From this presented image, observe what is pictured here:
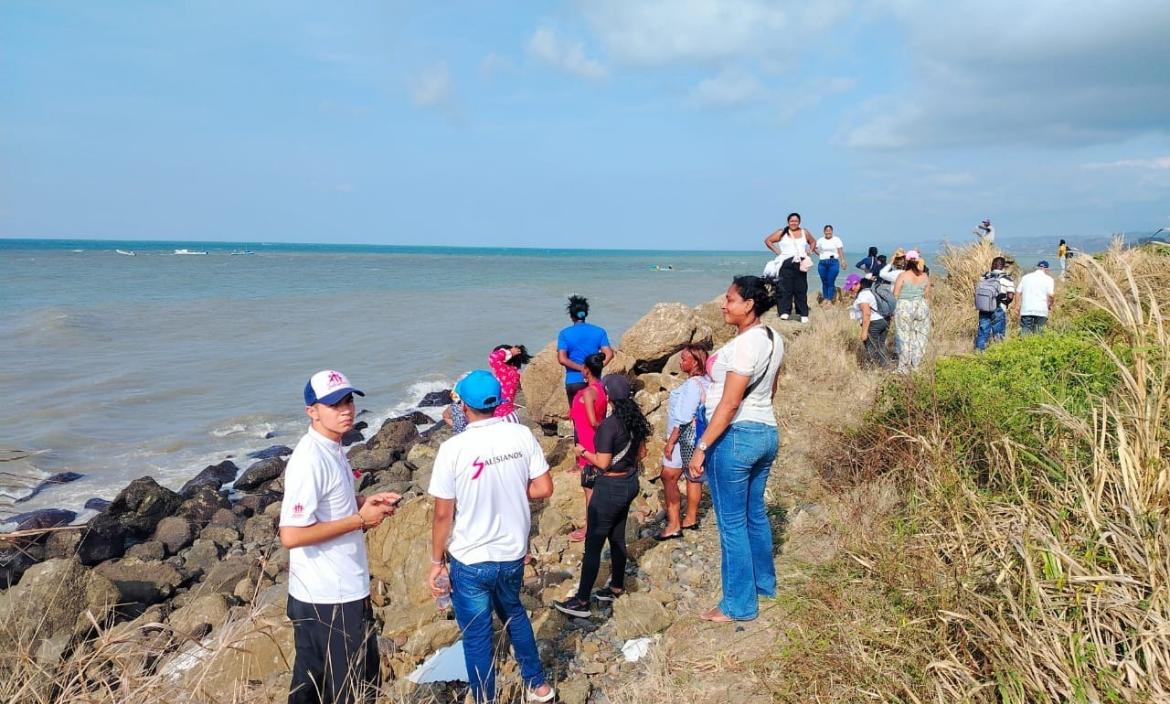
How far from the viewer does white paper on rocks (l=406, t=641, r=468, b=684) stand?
170 inches

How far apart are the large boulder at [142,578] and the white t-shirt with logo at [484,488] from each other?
5159 millimetres

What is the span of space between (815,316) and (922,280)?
3.88 m

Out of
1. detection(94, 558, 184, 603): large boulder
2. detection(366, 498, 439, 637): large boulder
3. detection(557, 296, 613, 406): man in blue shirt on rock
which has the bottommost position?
detection(94, 558, 184, 603): large boulder

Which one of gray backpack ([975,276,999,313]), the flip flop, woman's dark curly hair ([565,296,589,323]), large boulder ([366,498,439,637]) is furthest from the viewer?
gray backpack ([975,276,999,313])

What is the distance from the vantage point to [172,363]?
17719 millimetres

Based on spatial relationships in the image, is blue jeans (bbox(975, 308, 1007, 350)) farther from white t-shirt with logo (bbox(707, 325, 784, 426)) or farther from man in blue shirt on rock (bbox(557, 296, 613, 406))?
white t-shirt with logo (bbox(707, 325, 784, 426))

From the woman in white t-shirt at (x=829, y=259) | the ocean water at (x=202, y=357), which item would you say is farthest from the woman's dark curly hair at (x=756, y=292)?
the woman in white t-shirt at (x=829, y=259)

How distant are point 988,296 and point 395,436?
31.0ft

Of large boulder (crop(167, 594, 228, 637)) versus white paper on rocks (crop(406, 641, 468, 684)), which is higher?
white paper on rocks (crop(406, 641, 468, 684))

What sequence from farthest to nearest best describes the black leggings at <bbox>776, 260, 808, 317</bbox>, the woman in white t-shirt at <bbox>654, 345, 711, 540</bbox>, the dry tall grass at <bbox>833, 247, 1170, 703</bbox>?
the black leggings at <bbox>776, 260, 808, 317</bbox> < the woman in white t-shirt at <bbox>654, 345, 711, 540</bbox> < the dry tall grass at <bbox>833, 247, 1170, 703</bbox>

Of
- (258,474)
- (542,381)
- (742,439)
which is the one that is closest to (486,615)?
(742,439)

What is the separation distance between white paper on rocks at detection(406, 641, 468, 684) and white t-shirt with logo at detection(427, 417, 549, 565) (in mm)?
972

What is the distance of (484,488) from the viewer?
144 inches

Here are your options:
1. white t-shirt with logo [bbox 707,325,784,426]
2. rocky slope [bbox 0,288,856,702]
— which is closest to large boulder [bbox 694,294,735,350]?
rocky slope [bbox 0,288,856,702]
